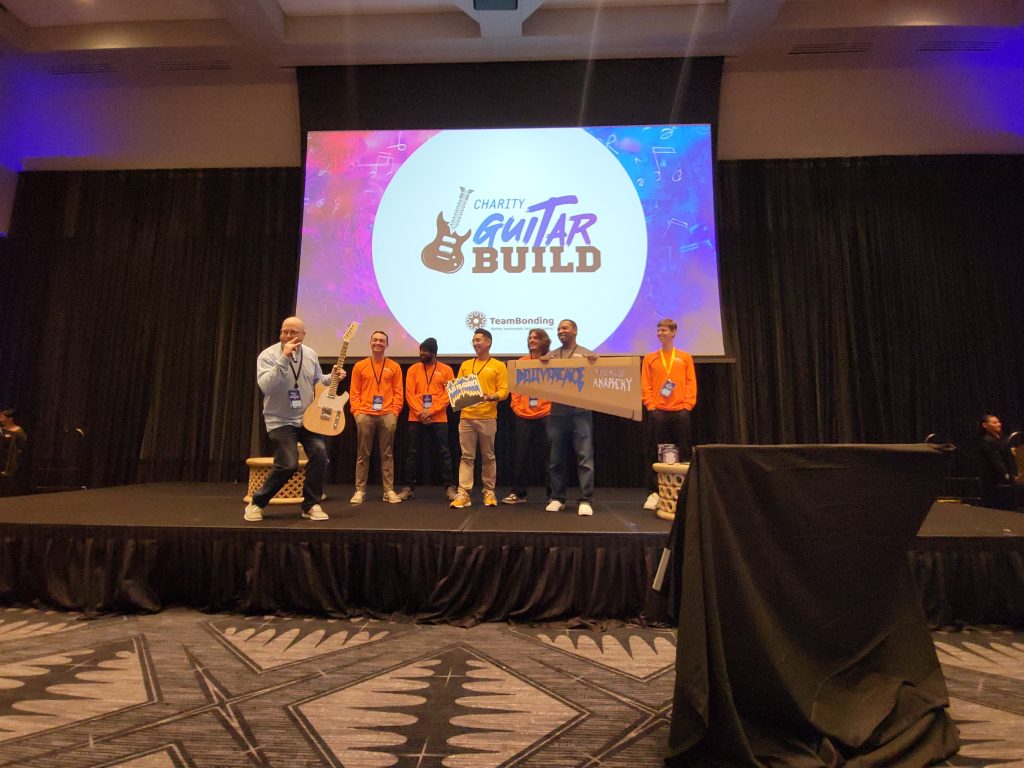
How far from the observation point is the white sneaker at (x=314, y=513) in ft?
10.6

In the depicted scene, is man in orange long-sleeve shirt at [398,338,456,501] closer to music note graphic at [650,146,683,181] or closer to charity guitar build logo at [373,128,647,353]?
charity guitar build logo at [373,128,647,353]

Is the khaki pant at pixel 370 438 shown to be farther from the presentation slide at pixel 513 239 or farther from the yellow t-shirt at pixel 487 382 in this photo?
the presentation slide at pixel 513 239

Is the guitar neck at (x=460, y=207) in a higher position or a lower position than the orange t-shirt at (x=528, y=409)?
higher

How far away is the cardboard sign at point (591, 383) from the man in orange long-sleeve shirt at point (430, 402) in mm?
1221

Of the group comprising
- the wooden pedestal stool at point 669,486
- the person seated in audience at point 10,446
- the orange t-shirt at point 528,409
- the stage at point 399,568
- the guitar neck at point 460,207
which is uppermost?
the guitar neck at point 460,207

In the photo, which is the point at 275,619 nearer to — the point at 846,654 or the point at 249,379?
the point at 846,654

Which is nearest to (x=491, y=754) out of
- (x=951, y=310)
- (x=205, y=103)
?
(x=951, y=310)

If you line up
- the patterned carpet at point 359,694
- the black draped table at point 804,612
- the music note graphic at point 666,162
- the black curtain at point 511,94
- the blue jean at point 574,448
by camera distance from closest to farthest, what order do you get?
1. the black draped table at point 804,612
2. the patterned carpet at point 359,694
3. the blue jean at point 574,448
4. the music note graphic at point 666,162
5. the black curtain at point 511,94

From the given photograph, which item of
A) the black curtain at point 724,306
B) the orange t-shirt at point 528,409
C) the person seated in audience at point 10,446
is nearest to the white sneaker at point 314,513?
the orange t-shirt at point 528,409

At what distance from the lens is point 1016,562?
2.77 meters

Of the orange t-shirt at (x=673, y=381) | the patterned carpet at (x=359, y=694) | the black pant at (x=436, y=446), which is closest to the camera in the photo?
the patterned carpet at (x=359, y=694)

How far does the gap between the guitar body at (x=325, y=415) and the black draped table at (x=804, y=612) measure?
8.81 ft

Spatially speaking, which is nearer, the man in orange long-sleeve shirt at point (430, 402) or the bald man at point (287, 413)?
the bald man at point (287, 413)

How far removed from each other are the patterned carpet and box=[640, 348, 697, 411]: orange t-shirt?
1930 mm
